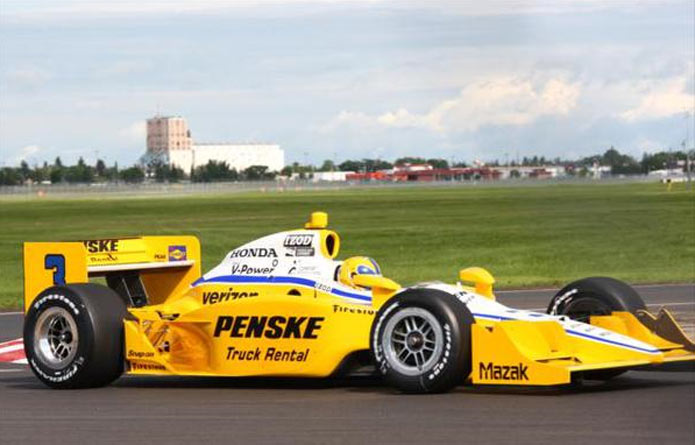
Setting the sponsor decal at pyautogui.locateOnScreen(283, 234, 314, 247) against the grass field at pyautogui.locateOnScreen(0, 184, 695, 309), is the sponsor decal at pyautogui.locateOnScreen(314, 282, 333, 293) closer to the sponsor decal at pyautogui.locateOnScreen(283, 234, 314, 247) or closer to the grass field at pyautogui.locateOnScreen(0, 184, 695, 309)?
the sponsor decal at pyautogui.locateOnScreen(283, 234, 314, 247)

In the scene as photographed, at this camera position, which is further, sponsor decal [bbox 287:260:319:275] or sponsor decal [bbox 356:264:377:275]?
sponsor decal [bbox 287:260:319:275]

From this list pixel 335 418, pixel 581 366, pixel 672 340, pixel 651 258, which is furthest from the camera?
pixel 651 258

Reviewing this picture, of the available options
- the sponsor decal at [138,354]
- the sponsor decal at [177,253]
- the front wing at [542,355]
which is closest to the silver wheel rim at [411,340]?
the front wing at [542,355]

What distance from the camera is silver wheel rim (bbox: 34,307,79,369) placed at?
1438cm

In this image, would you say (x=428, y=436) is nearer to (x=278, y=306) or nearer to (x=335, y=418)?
(x=335, y=418)

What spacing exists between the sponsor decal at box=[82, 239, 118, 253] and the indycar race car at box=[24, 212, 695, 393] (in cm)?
3

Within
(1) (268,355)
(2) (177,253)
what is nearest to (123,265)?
(2) (177,253)

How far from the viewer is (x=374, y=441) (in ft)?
33.4

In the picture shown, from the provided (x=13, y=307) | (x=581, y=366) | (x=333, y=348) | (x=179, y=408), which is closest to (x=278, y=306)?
(x=333, y=348)

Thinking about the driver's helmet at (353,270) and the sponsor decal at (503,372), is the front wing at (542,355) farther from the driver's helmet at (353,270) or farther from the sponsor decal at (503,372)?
the driver's helmet at (353,270)

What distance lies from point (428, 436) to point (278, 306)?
3643 millimetres

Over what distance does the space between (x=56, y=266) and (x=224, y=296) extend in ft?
6.64

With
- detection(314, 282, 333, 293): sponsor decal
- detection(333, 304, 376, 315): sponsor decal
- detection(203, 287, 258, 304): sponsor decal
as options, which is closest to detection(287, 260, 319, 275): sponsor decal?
detection(314, 282, 333, 293): sponsor decal

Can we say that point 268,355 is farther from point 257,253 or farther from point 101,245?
point 101,245
